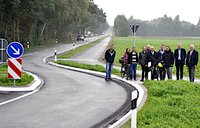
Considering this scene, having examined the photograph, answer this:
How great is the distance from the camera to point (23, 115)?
8938mm

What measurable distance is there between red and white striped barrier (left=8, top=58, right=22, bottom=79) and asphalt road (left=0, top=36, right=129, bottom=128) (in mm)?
1216

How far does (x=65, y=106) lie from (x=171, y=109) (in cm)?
318

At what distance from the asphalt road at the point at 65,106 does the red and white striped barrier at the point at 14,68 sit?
1216 mm

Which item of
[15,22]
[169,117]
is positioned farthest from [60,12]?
[169,117]

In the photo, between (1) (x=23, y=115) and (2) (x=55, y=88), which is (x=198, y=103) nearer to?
(1) (x=23, y=115)

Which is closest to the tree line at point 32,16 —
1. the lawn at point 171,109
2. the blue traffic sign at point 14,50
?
the blue traffic sign at point 14,50

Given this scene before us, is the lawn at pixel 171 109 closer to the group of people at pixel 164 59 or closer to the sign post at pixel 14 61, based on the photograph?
the group of people at pixel 164 59

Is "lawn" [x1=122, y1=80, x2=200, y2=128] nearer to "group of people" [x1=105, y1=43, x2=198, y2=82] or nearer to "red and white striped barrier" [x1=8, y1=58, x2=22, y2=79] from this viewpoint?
"group of people" [x1=105, y1=43, x2=198, y2=82]

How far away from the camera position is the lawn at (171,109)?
7599 millimetres

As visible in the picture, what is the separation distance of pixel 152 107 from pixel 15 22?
38244 mm

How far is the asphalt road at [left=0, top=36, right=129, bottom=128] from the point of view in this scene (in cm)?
826

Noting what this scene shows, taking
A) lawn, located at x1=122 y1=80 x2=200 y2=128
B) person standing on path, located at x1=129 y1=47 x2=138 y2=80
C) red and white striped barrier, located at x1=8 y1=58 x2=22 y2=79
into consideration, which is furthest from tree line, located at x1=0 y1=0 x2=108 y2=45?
lawn, located at x1=122 y1=80 x2=200 y2=128

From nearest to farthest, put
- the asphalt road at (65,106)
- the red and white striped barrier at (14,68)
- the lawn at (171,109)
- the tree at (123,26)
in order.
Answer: the lawn at (171,109) → the asphalt road at (65,106) → the red and white striped barrier at (14,68) → the tree at (123,26)

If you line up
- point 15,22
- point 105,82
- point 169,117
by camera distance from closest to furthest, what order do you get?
point 169,117
point 105,82
point 15,22
